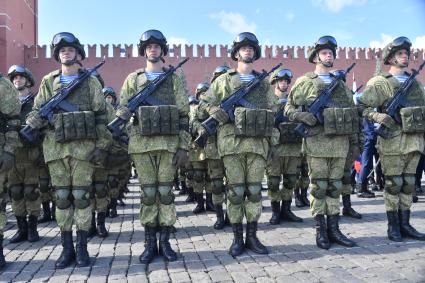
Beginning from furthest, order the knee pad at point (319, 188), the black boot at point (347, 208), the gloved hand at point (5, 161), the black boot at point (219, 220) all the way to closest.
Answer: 1. the black boot at point (347, 208)
2. the black boot at point (219, 220)
3. the knee pad at point (319, 188)
4. the gloved hand at point (5, 161)

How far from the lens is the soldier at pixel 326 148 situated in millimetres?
5266

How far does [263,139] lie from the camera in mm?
5199

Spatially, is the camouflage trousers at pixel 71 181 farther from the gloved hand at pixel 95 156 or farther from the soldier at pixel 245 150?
the soldier at pixel 245 150

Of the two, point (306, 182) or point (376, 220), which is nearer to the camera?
point (376, 220)

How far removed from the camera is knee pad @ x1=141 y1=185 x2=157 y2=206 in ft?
16.1

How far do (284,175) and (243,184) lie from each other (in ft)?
7.14

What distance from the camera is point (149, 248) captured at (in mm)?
4883

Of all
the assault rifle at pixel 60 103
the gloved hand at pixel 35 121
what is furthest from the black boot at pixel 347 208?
the gloved hand at pixel 35 121

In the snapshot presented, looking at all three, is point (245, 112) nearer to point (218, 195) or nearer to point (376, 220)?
point (218, 195)

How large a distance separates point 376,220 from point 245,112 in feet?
10.3

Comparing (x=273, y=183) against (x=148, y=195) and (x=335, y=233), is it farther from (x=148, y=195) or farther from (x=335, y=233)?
(x=148, y=195)

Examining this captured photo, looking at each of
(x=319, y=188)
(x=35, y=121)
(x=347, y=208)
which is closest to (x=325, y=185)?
(x=319, y=188)

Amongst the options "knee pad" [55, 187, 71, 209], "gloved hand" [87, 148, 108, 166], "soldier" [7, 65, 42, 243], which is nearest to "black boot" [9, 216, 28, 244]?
"soldier" [7, 65, 42, 243]

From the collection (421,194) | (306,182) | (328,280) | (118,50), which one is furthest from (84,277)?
(118,50)
